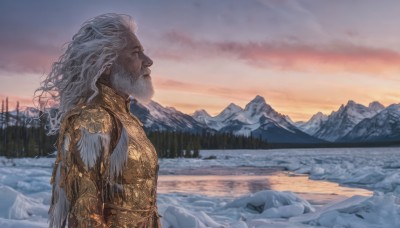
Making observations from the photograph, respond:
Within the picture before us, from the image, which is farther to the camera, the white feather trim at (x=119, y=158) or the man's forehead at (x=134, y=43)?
the man's forehead at (x=134, y=43)

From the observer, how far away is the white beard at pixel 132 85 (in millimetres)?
1997

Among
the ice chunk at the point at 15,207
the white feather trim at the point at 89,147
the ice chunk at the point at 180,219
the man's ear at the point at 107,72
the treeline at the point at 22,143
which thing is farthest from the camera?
the treeline at the point at 22,143

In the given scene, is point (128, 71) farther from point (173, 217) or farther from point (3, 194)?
point (3, 194)

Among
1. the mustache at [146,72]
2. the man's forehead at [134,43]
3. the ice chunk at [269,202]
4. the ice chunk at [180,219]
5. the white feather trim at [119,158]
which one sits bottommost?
the ice chunk at [269,202]

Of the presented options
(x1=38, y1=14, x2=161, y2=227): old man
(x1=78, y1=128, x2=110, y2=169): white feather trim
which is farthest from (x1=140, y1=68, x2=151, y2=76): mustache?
(x1=78, y1=128, x2=110, y2=169): white feather trim

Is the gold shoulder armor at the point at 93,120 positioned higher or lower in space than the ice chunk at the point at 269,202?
higher

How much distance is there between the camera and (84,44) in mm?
1907

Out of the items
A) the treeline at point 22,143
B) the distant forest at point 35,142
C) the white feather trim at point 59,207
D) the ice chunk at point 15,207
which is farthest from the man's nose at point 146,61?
the treeline at point 22,143

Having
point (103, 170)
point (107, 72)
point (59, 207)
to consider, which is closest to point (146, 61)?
point (107, 72)

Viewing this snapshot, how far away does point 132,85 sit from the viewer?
2.02m

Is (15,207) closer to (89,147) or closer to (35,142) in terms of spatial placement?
(89,147)

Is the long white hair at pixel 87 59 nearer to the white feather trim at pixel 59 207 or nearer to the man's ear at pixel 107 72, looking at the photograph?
the man's ear at pixel 107 72

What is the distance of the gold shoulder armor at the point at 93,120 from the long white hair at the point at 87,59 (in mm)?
92

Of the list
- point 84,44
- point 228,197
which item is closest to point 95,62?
point 84,44
